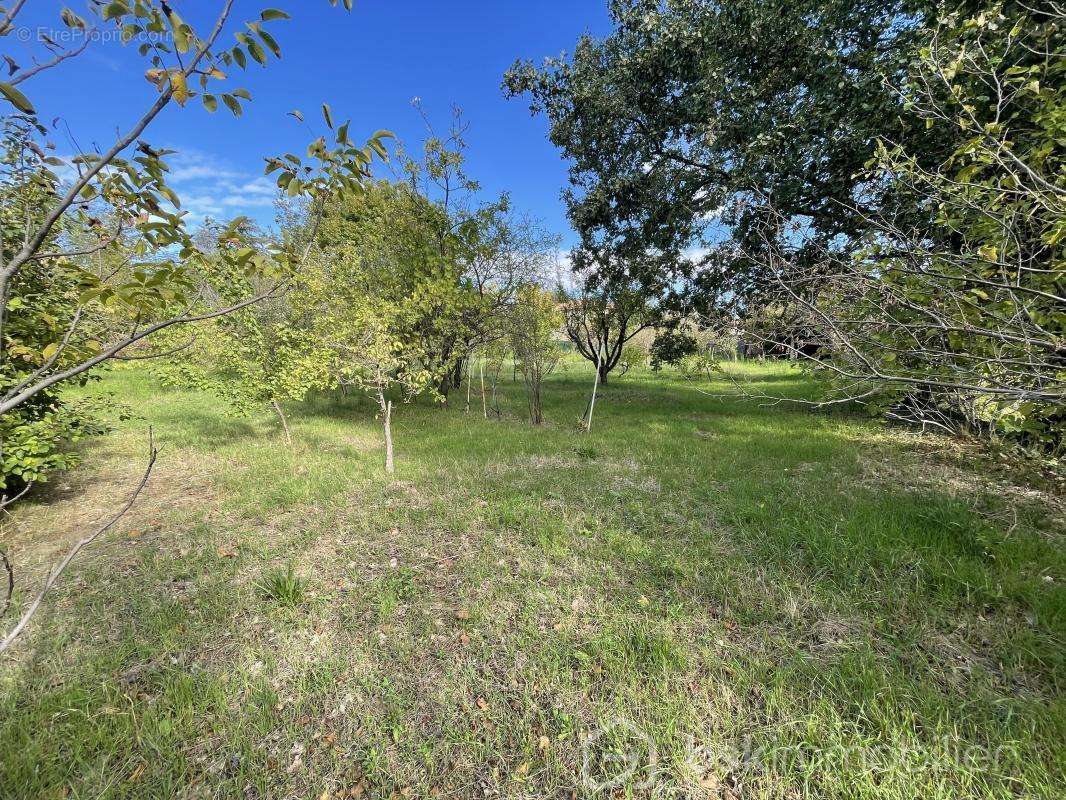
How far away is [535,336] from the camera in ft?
33.7

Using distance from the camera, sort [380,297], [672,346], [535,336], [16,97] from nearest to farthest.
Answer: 1. [16,97]
2. [380,297]
3. [535,336]
4. [672,346]

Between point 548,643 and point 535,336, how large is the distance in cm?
816

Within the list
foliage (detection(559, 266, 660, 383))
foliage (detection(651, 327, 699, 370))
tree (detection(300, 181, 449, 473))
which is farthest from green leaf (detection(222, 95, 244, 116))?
foliage (detection(651, 327, 699, 370))

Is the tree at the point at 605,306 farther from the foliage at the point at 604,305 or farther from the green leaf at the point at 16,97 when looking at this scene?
the green leaf at the point at 16,97

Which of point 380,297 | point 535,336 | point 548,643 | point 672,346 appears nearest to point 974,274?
point 548,643

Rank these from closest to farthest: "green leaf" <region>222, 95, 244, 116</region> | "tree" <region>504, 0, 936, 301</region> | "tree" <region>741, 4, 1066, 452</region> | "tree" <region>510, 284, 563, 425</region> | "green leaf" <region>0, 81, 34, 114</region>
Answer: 1. "green leaf" <region>0, 81, 34, 114</region>
2. "green leaf" <region>222, 95, 244, 116</region>
3. "tree" <region>741, 4, 1066, 452</region>
4. "tree" <region>504, 0, 936, 301</region>
5. "tree" <region>510, 284, 563, 425</region>

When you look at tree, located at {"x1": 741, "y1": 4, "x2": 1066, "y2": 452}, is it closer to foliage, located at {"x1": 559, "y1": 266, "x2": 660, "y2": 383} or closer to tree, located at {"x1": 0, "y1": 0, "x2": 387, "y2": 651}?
tree, located at {"x1": 0, "y1": 0, "x2": 387, "y2": 651}

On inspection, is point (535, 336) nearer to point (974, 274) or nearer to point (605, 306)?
point (605, 306)

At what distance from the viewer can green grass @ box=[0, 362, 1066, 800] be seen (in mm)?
2160

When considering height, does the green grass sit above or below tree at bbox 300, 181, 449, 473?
below

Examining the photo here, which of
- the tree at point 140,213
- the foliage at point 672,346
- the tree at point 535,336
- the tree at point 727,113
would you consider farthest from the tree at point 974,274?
the foliage at point 672,346

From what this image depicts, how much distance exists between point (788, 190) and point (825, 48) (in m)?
2.25

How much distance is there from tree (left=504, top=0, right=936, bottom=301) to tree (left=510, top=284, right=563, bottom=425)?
2.48 m

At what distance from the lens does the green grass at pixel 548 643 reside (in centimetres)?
216
